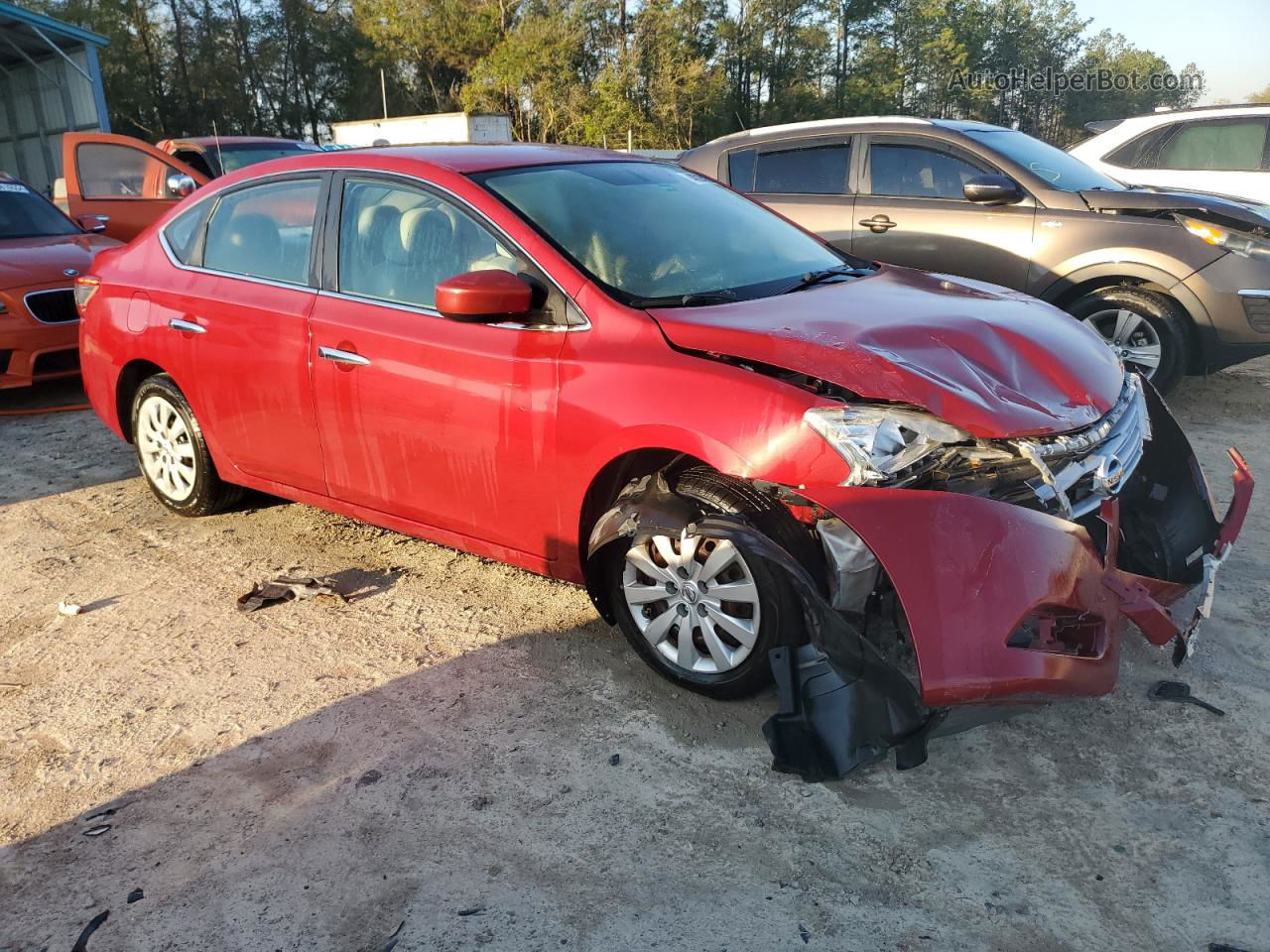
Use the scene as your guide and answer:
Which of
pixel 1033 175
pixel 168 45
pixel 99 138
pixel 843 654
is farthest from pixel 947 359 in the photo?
pixel 168 45

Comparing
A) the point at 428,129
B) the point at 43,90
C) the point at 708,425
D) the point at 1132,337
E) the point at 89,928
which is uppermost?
the point at 43,90

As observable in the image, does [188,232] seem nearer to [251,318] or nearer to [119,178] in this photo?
[251,318]

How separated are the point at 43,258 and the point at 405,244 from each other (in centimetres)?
493

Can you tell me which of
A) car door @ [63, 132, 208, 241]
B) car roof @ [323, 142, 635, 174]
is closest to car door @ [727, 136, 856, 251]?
car roof @ [323, 142, 635, 174]

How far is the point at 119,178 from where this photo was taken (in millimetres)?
10531

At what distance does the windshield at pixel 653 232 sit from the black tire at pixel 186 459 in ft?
6.52

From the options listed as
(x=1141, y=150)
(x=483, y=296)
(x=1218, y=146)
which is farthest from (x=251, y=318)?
(x=1218, y=146)

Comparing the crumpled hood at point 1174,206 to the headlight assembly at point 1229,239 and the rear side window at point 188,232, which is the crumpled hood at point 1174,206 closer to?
the headlight assembly at point 1229,239

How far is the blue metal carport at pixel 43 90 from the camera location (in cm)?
2044

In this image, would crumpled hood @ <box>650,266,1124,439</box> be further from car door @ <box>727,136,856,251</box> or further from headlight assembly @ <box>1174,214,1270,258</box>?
car door @ <box>727,136,856,251</box>

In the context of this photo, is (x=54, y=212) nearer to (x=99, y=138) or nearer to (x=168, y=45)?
(x=99, y=138)

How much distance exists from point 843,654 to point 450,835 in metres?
1.18

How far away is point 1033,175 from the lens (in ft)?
21.1

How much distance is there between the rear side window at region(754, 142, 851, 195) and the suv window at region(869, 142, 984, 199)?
237 millimetres
